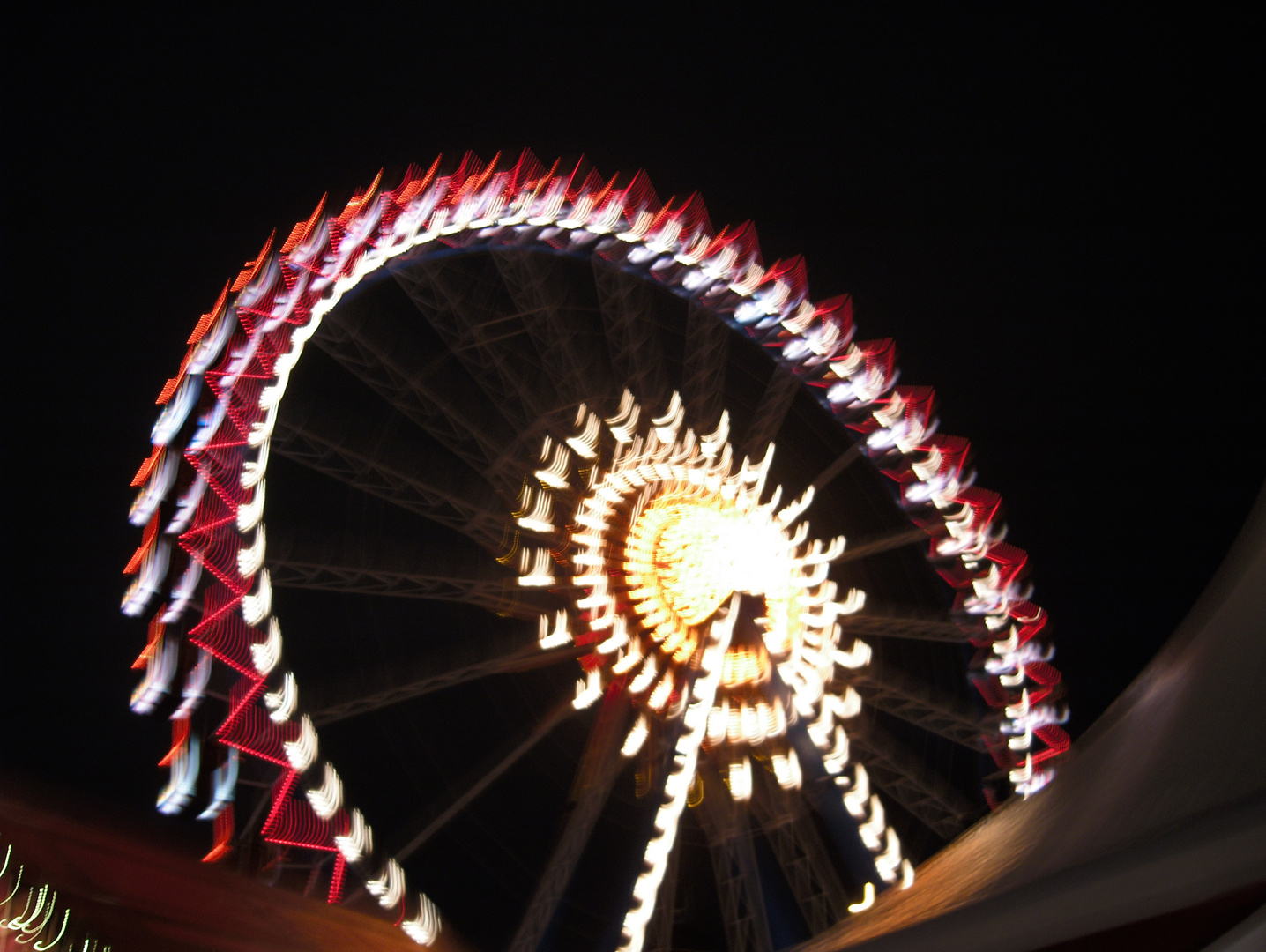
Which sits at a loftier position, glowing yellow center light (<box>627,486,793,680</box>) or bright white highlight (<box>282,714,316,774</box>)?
glowing yellow center light (<box>627,486,793,680</box>)

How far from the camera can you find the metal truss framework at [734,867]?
374 inches

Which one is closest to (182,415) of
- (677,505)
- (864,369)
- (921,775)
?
(677,505)

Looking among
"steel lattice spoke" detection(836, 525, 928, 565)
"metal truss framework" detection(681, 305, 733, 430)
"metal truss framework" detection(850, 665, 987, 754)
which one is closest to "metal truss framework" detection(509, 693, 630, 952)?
"metal truss framework" detection(850, 665, 987, 754)

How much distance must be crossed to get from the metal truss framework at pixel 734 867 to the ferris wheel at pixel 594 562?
1.7 inches

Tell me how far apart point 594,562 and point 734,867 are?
2.97 meters

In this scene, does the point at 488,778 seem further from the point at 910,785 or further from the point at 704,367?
the point at 704,367

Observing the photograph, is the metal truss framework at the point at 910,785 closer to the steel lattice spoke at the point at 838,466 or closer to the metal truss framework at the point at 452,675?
the steel lattice spoke at the point at 838,466

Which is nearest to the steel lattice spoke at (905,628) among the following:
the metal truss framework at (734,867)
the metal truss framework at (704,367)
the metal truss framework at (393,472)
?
the metal truss framework at (734,867)

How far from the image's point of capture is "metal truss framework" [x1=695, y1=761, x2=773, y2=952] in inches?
374

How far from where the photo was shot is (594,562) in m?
10.5

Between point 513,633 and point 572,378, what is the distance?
262cm

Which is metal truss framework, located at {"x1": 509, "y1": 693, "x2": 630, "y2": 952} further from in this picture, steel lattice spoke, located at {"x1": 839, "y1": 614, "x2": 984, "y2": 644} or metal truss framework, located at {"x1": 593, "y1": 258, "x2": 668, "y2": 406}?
metal truss framework, located at {"x1": 593, "y1": 258, "x2": 668, "y2": 406}

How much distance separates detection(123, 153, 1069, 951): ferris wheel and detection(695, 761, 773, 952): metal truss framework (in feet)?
0.14

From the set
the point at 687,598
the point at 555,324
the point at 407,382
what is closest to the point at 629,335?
the point at 555,324
